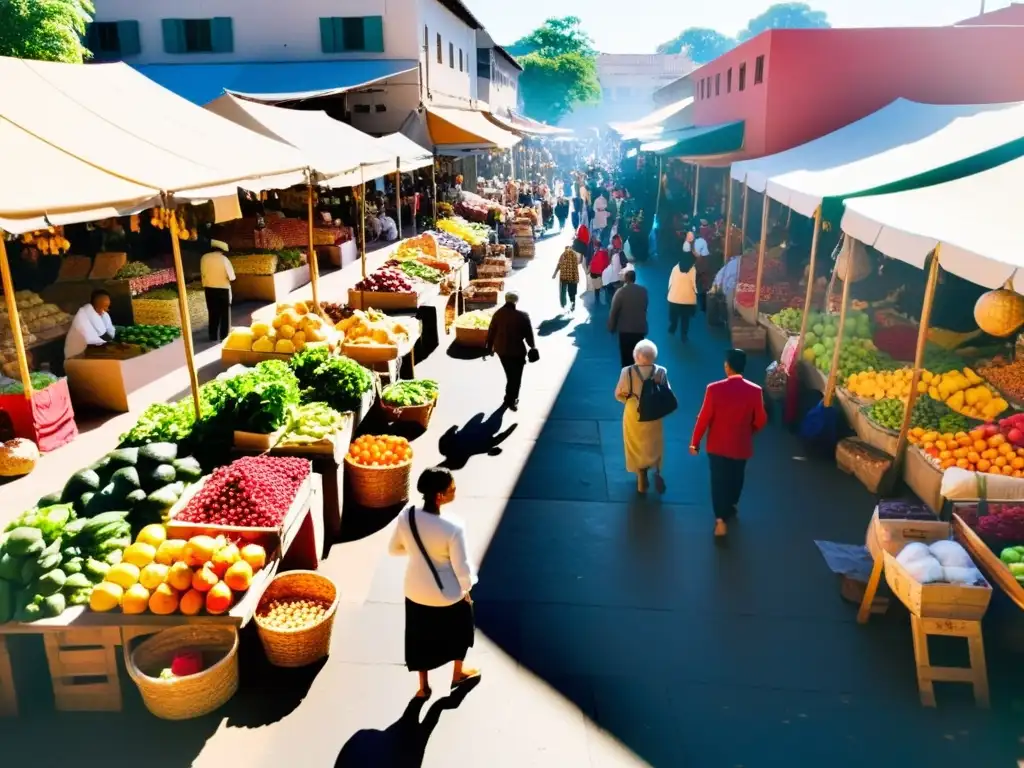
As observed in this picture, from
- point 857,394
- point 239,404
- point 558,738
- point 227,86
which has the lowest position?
point 558,738

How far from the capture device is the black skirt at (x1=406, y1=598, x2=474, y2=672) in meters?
4.68

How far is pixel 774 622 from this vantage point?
5.66 metres

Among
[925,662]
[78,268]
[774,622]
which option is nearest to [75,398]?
[78,268]

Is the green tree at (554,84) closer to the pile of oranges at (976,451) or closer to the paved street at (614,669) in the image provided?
the paved street at (614,669)

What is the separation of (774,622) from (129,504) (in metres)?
4.67

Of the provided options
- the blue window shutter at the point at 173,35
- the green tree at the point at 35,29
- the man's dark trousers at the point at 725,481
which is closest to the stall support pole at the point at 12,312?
the man's dark trousers at the point at 725,481

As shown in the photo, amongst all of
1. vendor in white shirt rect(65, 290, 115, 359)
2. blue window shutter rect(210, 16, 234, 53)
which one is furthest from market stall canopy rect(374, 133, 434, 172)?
blue window shutter rect(210, 16, 234, 53)

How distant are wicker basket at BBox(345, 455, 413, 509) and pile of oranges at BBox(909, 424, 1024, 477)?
4.89 meters

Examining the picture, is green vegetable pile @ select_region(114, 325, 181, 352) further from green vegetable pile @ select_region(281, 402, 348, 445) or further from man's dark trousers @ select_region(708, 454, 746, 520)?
man's dark trousers @ select_region(708, 454, 746, 520)

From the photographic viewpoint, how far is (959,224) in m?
7.11

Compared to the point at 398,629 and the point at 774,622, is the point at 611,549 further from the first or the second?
the point at 398,629

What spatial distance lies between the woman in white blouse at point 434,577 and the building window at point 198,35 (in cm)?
2568

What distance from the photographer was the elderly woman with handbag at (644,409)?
23.6 ft

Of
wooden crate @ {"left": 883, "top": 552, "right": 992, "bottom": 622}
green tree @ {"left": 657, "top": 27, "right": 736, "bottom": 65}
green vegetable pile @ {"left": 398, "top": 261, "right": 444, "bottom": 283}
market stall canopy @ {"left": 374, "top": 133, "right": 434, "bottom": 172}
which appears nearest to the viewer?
wooden crate @ {"left": 883, "top": 552, "right": 992, "bottom": 622}
